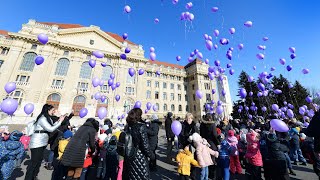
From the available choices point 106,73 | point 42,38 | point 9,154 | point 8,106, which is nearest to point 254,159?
point 9,154

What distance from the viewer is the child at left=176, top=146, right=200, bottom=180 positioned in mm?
4344

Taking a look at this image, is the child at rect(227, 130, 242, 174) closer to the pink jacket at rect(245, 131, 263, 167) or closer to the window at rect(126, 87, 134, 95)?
the pink jacket at rect(245, 131, 263, 167)

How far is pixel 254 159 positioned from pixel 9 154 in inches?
266

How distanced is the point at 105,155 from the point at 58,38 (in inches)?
1388

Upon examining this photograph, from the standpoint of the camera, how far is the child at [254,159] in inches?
178

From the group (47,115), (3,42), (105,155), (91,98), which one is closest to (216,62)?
(105,155)

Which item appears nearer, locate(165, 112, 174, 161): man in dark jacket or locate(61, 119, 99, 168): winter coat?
locate(61, 119, 99, 168): winter coat

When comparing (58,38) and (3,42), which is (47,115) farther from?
(3,42)

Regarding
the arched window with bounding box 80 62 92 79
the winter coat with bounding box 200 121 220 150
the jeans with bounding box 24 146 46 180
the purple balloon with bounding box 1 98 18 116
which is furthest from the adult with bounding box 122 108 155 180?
the arched window with bounding box 80 62 92 79

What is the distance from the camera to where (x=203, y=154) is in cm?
441

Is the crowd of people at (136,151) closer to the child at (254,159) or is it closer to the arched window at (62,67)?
the child at (254,159)

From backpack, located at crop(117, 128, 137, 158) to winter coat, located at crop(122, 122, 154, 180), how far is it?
0.07 meters

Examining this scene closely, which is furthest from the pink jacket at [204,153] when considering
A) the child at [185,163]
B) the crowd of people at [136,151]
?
the child at [185,163]

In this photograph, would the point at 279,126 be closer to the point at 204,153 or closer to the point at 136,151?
the point at 204,153
